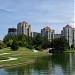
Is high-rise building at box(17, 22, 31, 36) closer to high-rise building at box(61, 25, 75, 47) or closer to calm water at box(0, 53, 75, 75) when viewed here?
high-rise building at box(61, 25, 75, 47)

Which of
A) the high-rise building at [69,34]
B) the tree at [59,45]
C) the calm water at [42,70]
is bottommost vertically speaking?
the calm water at [42,70]

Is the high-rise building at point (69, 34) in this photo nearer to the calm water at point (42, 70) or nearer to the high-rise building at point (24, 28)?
the high-rise building at point (24, 28)

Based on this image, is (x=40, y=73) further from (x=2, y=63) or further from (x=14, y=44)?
(x=14, y=44)

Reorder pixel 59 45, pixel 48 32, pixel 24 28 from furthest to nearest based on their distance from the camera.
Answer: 1. pixel 48 32
2. pixel 24 28
3. pixel 59 45

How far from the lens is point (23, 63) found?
42.2m

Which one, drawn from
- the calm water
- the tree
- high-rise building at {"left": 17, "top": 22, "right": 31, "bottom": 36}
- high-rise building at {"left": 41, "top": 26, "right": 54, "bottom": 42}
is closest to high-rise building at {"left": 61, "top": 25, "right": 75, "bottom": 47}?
high-rise building at {"left": 41, "top": 26, "right": 54, "bottom": 42}

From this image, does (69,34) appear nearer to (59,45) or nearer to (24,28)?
(24,28)

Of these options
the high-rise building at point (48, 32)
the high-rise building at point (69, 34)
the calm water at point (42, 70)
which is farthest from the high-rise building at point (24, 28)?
the calm water at point (42, 70)

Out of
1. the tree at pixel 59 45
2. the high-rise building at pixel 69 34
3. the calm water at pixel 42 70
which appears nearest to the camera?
the calm water at pixel 42 70

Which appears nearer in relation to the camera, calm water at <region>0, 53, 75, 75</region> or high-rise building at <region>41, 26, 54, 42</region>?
calm water at <region>0, 53, 75, 75</region>

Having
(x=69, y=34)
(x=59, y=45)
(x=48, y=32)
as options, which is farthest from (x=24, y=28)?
(x=59, y=45)

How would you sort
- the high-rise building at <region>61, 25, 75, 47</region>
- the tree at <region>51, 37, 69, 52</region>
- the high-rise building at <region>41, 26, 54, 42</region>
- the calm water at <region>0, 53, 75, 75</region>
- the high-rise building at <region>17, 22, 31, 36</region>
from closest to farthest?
the calm water at <region>0, 53, 75, 75</region> < the tree at <region>51, 37, 69, 52</region> < the high-rise building at <region>17, 22, 31, 36</region> < the high-rise building at <region>41, 26, 54, 42</region> < the high-rise building at <region>61, 25, 75, 47</region>

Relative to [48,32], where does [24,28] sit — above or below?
above

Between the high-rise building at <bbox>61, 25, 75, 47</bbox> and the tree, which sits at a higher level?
the high-rise building at <bbox>61, 25, 75, 47</bbox>
